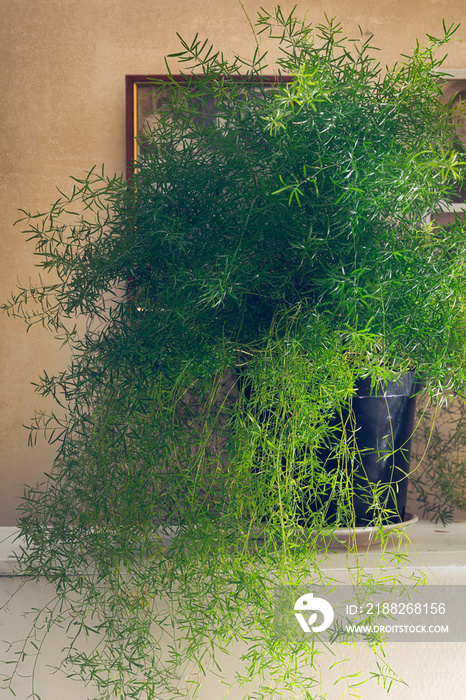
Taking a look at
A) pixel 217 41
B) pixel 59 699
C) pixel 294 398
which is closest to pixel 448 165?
pixel 294 398

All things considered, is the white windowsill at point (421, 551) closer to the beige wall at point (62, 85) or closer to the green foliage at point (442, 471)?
the green foliage at point (442, 471)

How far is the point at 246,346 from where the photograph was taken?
42 centimetres

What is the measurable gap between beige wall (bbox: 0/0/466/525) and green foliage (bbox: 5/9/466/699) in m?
0.86

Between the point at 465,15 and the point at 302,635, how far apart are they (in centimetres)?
129

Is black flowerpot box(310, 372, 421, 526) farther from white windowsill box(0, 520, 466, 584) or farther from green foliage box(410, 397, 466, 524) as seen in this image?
green foliage box(410, 397, 466, 524)

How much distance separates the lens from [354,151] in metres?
0.40

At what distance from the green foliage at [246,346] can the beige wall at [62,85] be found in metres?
0.86

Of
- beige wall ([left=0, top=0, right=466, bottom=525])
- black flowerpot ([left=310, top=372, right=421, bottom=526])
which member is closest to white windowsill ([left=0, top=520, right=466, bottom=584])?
black flowerpot ([left=310, top=372, right=421, bottom=526])

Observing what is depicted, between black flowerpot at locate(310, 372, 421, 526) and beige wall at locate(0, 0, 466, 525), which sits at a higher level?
beige wall at locate(0, 0, 466, 525)

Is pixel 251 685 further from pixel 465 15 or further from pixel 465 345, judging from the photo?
pixel 465 15

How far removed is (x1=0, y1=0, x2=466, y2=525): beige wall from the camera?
123 centimetres

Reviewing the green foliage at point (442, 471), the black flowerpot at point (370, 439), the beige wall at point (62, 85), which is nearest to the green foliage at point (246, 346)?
the black flowerpot at point (370, 439)

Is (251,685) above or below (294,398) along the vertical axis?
below

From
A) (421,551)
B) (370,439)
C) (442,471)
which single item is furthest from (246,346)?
(442,471)
